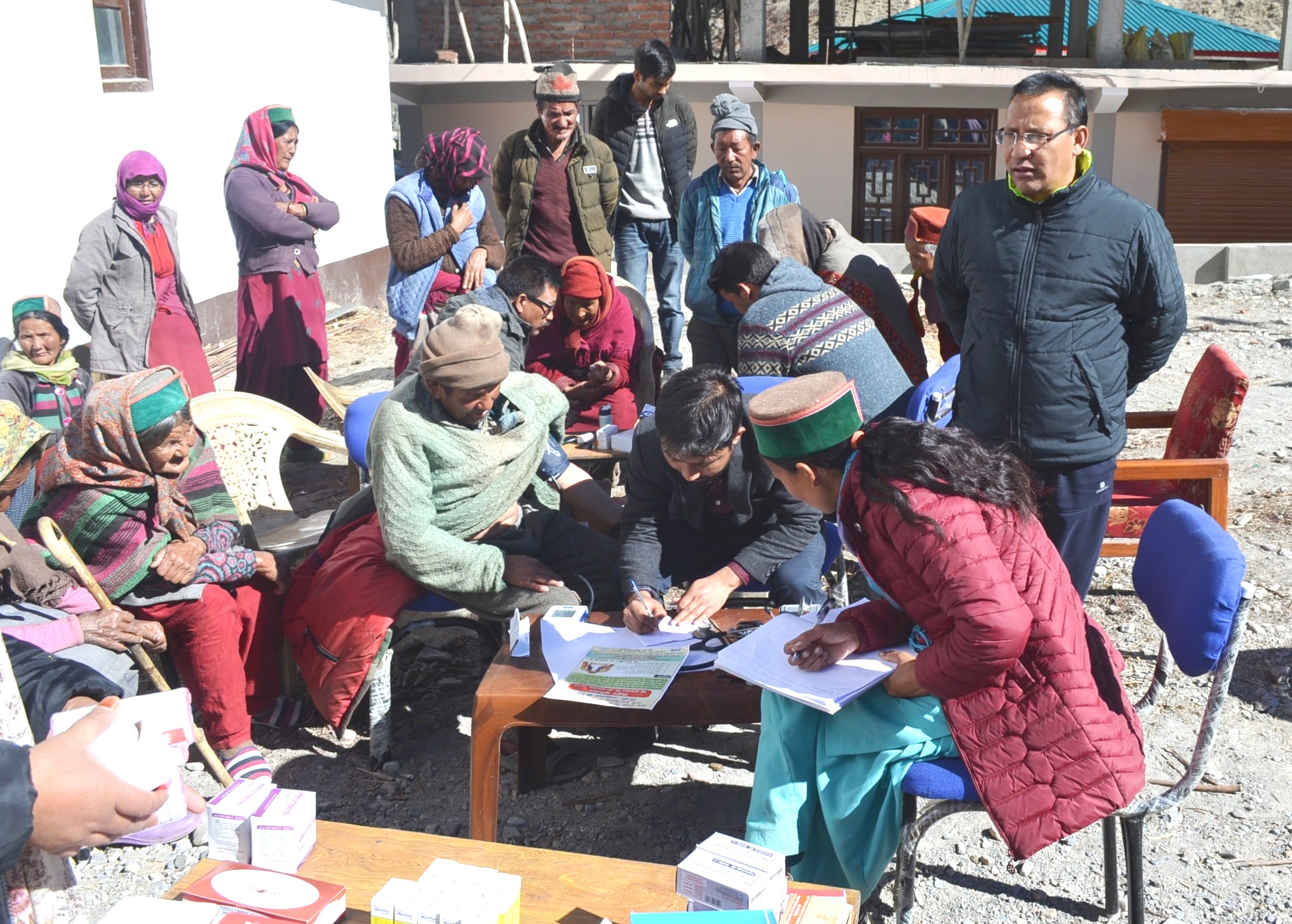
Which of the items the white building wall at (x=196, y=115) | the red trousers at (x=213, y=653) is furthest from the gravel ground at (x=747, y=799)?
the white building wall at (x=196, y=115)

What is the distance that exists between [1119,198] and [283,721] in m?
3.05

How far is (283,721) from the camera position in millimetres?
3826

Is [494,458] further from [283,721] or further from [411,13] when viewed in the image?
[411,13]

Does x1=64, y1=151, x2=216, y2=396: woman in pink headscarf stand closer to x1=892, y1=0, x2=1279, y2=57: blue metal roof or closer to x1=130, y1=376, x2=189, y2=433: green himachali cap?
x1=130, y1=376, x2=189, y2=433: green himachali cap

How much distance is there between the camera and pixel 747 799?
3.39 m

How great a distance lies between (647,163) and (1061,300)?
3.98m

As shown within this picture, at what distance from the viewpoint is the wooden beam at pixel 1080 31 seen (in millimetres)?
13438

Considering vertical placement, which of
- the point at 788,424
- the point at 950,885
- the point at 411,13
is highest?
the point at 411,13

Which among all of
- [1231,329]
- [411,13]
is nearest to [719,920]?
[1231,329]

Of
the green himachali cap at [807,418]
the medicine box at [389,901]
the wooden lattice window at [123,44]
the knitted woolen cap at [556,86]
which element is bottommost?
the medicine box at [389,901]

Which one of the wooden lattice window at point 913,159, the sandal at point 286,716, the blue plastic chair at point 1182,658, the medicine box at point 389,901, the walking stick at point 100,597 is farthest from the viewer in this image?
the wooden lattice window at point 913,159

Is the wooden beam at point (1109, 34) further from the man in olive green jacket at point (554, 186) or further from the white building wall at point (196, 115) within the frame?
the man in olive green jacket at point (554, 186)

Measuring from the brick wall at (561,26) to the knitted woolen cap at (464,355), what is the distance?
36.3 ft

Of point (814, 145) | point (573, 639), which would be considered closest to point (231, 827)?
point (573, 639)
